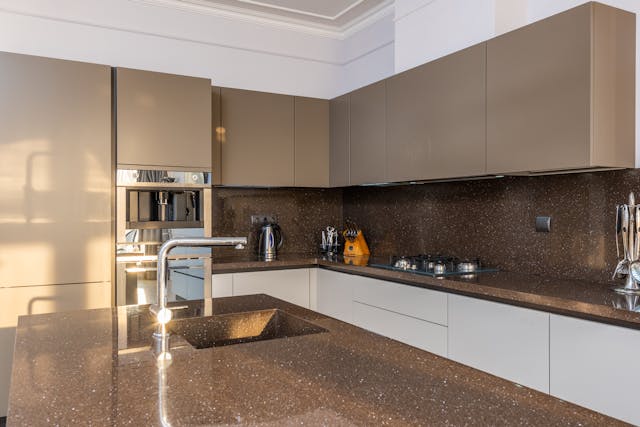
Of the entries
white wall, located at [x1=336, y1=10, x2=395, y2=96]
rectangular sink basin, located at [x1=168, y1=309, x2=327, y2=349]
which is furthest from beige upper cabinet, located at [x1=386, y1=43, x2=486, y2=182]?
rectangular sink basin, located at [x1=168, y1=309, x2=327, y2=349]

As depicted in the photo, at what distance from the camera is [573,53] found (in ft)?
7.04

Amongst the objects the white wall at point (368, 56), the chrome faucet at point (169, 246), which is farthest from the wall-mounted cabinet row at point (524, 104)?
the chrome faucet at point (169, 246)

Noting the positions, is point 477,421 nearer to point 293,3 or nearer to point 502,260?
point 502,260

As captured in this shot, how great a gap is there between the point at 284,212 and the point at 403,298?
1.54 m

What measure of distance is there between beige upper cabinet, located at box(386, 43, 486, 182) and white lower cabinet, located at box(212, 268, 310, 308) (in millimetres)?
912

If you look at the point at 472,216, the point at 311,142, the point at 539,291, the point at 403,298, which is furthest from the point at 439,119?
the point at 311,142

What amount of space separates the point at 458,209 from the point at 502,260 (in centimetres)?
45

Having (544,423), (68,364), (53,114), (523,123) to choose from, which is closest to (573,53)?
(523,123)

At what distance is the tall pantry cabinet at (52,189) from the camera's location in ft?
8.85

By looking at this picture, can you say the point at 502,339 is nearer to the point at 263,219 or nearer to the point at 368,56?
the point at 263,219

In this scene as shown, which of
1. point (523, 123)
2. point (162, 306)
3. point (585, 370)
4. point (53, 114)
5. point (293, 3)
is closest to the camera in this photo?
point (162, 306)

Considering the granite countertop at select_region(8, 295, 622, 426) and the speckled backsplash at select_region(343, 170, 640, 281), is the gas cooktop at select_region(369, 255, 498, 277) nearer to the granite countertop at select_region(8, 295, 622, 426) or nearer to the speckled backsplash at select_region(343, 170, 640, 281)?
the speckled backsplash at select_region(343, 170, 640, 281)

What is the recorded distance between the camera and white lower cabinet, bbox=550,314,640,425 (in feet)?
5.70

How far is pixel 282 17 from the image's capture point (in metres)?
4.01
